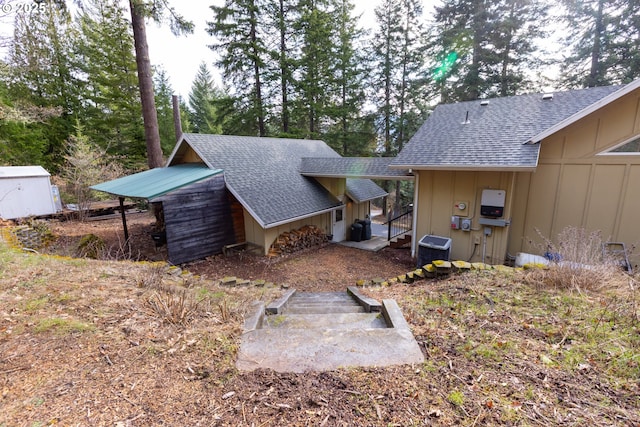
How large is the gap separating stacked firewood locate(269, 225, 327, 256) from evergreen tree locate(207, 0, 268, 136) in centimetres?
1035

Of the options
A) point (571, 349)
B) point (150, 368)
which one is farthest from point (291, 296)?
point (571, 349)

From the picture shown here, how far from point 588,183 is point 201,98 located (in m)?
34.7

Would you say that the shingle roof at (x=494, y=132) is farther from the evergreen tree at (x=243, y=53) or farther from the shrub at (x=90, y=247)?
the evergreen tree at (x=243, y=53)

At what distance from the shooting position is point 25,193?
1152 centimetres

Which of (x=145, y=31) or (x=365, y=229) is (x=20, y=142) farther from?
(x=365, y=229)

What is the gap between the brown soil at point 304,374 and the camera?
72.0 inches

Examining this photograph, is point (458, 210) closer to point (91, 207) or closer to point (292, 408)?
point (292, 408)

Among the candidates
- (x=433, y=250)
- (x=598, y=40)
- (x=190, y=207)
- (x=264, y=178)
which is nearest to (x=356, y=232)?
(x=264, y=178)

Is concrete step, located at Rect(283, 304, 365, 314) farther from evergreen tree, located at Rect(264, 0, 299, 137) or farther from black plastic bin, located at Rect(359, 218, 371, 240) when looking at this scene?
evergreen tree, located at Rect(264, 0, 299, 137)

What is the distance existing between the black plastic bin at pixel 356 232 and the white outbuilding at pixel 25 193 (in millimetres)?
13567

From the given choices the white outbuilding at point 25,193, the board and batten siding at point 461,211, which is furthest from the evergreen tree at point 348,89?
the white outbuilding at point 25,193

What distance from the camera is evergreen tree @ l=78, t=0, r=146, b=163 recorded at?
57.9ft

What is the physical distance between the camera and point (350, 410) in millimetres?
1872

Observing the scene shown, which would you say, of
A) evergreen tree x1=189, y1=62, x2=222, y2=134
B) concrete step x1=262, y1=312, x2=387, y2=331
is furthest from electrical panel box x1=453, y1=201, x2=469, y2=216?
evergreen tree x1=189, y1=62, x2=222, y2=134
